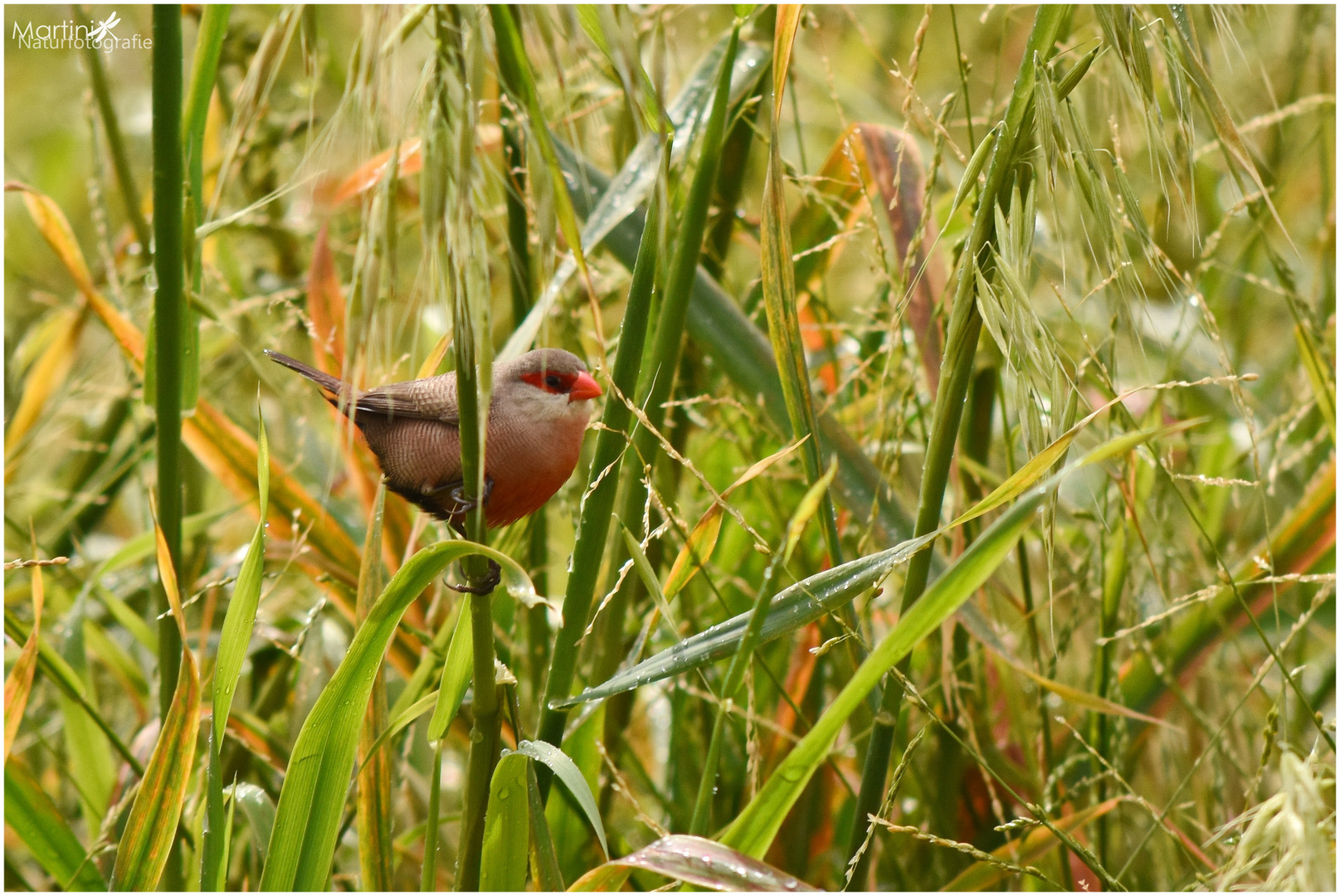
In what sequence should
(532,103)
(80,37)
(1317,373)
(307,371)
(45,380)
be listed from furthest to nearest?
(45,380)
(80,37)
(1317,373)
(307,371)
(532,103)

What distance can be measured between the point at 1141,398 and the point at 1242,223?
1.20m

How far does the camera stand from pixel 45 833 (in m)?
1.37

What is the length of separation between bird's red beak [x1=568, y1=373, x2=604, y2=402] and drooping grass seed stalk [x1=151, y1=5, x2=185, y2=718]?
514 mm

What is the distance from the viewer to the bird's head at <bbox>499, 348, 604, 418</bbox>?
141 centimetres

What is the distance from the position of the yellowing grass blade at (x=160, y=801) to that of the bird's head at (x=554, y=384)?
496 millimetres

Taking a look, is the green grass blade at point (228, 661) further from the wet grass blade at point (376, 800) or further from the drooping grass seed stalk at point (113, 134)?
the drooping grass seed stalk at point (113, 134)

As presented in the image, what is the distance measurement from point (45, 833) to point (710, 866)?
969 mm

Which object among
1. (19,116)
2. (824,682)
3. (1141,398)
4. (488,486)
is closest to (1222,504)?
(1141,398)

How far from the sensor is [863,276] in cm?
356

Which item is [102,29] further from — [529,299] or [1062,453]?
[1062,453]

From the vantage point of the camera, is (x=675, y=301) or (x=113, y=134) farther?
(x=113, y=134)

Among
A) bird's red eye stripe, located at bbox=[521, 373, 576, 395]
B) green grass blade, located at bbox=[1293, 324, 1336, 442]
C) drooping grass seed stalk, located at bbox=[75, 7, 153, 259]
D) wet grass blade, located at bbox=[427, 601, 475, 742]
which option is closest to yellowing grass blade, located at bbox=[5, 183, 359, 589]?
drooping grass seed stalk, located at bbox=[75, 7, 153, 259]

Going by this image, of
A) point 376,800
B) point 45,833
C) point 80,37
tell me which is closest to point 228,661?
point 376,800

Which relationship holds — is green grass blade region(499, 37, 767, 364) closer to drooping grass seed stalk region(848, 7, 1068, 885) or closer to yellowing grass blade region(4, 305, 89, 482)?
drooping grass seed stalk region(848, 7, 1068, 885)
